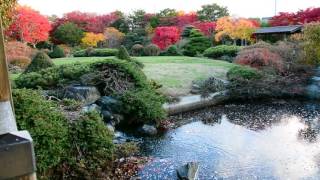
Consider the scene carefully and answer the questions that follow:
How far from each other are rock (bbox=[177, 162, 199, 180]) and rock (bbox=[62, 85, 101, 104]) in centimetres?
427

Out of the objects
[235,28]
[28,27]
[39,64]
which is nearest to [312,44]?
[39,64]

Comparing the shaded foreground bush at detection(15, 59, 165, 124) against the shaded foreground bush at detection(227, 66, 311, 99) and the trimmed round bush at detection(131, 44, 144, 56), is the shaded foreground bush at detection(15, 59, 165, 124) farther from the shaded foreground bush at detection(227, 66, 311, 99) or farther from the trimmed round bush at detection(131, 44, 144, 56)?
the trimmed round bush at detection(131, 44, 144, 56)

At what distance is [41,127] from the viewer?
4766 millimetres

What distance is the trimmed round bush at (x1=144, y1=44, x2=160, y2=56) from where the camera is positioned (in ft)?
95.9

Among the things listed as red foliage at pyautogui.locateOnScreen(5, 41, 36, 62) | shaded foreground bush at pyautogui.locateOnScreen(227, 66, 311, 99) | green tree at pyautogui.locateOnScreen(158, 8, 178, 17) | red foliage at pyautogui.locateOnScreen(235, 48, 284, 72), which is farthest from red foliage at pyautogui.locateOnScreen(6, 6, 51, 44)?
shaded foreground bush at pyautogui.locateOnScreen(227, 66, 311, 99)

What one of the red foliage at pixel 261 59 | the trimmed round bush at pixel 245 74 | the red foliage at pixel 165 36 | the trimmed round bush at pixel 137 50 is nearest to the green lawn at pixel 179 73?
the red foliage at pixel 261 59

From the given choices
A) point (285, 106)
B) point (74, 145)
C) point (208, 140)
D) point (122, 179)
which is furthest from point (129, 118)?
point (285, 106)

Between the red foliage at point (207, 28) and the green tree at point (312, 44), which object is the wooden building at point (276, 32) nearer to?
the red foliage at point (207, 28)

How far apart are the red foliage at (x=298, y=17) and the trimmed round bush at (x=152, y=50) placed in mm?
10820

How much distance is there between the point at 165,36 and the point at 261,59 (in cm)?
1545

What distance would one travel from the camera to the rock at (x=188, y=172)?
6168mm

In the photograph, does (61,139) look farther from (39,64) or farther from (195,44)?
(195,44)

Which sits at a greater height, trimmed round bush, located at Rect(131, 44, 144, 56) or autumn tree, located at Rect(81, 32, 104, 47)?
autumn tree, located at Rect(81, 32, 104, 47)

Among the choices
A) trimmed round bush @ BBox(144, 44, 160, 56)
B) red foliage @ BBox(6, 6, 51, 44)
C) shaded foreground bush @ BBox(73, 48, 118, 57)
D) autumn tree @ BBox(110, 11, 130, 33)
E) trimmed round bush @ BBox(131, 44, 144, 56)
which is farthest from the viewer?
autumn tree @ BBox(110, 11, 130, 33)
